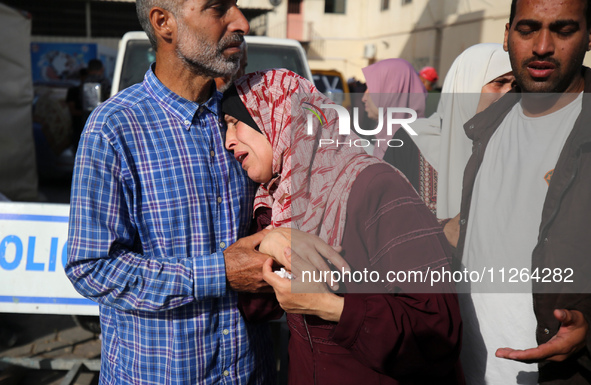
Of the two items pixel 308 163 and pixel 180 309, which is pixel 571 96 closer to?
pixel 308 163

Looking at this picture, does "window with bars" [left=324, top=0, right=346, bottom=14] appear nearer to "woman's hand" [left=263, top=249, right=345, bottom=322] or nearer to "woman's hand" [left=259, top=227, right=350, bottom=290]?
"woman's hand" [left=259, top=227, right=350, bottom=290]

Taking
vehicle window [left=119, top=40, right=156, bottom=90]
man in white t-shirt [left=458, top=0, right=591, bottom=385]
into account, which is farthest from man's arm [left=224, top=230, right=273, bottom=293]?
vehicle window [left=119, top=40, right=156, bottom=90]

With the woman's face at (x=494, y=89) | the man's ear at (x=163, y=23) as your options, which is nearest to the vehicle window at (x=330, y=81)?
the woman's face at (x=494, y=89)

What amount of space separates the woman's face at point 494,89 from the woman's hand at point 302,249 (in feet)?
3.81

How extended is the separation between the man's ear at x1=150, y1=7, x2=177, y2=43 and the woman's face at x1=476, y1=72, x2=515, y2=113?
53.2 inches

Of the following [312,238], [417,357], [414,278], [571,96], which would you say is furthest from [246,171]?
[571,96]

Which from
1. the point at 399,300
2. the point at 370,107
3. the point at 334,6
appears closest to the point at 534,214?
the point at 399,300

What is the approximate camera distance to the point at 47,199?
27.0 ft

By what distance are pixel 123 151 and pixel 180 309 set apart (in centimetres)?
57

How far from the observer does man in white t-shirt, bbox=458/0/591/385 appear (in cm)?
136

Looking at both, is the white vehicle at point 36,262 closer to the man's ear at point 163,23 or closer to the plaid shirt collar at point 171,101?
the plaid shirt collar at point 171,101

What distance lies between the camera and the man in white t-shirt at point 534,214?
136cm

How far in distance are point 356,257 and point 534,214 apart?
0.57 metres

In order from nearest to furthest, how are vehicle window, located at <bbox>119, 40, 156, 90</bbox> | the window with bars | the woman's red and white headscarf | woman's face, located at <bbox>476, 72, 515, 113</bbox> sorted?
the woman's red and white headscarf < woman's face, located at <bbox>476, 72, 515, 113</bbox> < vehicle window, located at <bbox>119, 40, 156, 90</bbox> < the window with bars
